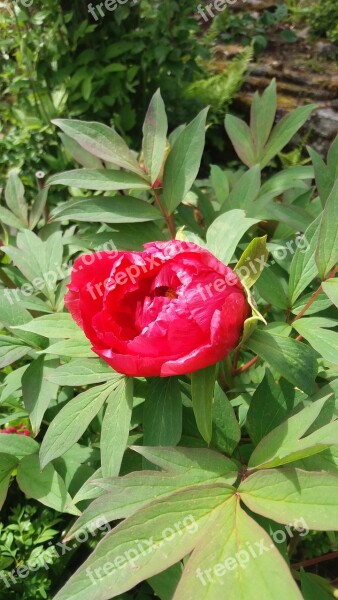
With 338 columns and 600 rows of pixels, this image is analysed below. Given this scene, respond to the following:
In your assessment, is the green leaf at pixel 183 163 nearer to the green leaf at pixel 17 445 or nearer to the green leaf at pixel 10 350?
the green leaf at pixel 10 350

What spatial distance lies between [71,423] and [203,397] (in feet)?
→ 0.65

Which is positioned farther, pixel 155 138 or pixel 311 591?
pixel 155 138

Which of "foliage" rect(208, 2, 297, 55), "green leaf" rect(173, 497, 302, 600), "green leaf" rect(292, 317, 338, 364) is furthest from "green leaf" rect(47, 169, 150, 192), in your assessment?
"foliage" rect(208, 2, 297, 55)

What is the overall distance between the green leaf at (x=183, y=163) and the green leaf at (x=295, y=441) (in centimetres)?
46

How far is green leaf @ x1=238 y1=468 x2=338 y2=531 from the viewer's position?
56 cm

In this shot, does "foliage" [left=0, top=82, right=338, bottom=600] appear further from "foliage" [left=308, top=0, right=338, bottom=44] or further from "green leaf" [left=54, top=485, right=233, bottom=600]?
"foliage" [left=308, top=0, right=338, bottom=44]

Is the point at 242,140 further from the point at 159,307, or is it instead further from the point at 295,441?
the point at 295,441

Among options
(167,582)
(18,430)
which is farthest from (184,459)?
(18,430)

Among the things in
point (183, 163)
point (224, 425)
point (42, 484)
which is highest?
point (183, 163)

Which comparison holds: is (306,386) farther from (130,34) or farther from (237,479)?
(130,34)

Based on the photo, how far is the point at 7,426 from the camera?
4.10 ft

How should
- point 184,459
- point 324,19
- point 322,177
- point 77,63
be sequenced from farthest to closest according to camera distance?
1. point 324,19
2. point 77,63
3. point 322,177
4. point 184,459

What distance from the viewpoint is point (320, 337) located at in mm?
786

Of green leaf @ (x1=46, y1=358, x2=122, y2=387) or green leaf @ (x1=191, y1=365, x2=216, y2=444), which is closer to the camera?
green leaf @ (x1=191, y1=365, x2=216, y2=444)
